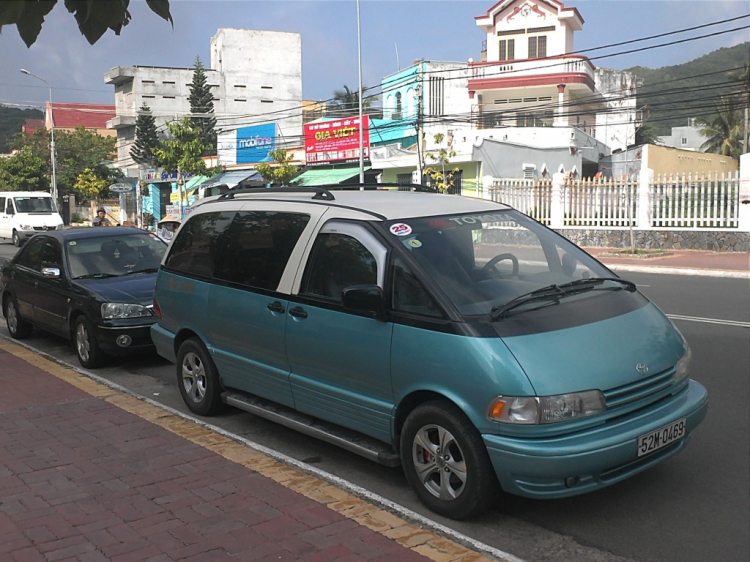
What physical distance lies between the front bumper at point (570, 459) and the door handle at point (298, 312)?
5.42ft

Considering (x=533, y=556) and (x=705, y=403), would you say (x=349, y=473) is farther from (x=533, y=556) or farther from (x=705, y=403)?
(x=705, y=403)

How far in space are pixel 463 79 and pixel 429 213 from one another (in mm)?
43497

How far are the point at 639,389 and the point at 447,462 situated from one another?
1118mm

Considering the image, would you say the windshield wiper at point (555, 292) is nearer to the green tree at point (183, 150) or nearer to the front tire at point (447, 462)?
the front tire at point (447, 462)

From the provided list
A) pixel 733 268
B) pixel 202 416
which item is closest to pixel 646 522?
pixel 202 416

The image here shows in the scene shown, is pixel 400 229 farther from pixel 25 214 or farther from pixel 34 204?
pixel 34 204

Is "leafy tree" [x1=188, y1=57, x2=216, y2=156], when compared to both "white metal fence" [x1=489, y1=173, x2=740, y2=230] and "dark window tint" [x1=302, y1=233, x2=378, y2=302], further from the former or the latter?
"dark window tint" [x1=302, y1=233, x2=378, y2=302]

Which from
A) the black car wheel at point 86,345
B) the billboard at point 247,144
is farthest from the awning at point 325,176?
the black car wheel at point 86,345

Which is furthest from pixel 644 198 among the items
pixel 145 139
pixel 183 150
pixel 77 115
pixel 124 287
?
pixel 77 115

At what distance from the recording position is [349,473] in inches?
196

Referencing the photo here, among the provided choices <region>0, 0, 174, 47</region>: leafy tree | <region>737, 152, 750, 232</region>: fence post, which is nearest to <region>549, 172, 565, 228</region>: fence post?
Answer: <region>737, 152, 750, 232</region>: fence post

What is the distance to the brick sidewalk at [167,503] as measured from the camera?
12.4 feet

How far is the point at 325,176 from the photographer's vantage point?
1475 inches

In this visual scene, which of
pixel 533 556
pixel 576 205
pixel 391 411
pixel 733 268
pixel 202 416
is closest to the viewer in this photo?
pixel 533 556
